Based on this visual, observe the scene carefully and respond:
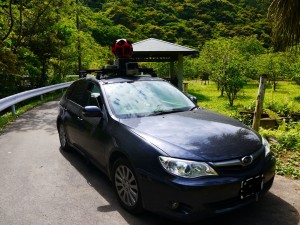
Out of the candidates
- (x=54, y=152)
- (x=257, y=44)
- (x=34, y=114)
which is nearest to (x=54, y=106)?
(x=34, y=114)

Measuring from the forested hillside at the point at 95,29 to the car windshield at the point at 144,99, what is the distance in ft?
11.7

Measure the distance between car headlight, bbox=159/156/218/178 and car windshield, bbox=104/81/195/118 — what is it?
1.27 meters

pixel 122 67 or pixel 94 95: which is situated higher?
pixel 122 67

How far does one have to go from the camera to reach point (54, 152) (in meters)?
6.62

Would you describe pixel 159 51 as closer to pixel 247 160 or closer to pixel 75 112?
pixel 75 112

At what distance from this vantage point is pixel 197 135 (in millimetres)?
3768

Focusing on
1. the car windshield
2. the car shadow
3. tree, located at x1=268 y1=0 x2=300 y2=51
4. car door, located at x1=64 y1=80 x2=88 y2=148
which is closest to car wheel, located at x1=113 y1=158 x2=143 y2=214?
the car shadow

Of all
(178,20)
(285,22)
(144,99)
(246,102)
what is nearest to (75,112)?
(144,99)

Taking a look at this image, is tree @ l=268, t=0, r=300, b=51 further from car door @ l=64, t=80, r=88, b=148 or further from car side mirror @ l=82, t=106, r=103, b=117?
car side mirror @ l=82, t=106, r=103, b=117

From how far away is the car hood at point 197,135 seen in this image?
11.2 feet

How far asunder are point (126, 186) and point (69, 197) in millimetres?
1076

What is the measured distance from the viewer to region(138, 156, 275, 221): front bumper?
10.5 feet

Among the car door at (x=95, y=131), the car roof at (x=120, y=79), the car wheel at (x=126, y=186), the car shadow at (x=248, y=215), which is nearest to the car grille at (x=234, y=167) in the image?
the car shadow at (x=248, y=215)

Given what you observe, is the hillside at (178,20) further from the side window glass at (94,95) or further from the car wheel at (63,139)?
the side window glass at (94,95)
